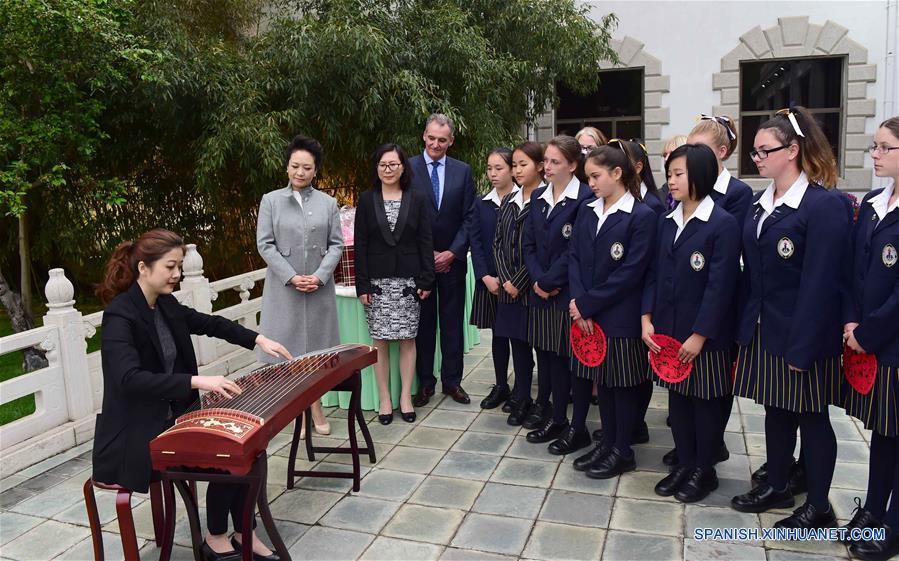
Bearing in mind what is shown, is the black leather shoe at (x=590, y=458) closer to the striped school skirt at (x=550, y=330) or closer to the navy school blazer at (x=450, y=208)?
the striped school skirt at (x=550, y=330)

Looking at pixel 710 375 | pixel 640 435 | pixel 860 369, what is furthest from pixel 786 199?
pixel 640 435

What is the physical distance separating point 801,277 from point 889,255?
0.28 metres

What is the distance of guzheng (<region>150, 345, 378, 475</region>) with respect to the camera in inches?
85.5

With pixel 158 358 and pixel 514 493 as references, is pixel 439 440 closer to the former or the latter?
pixel 514 493

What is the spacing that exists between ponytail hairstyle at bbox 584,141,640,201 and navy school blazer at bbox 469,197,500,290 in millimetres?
1029

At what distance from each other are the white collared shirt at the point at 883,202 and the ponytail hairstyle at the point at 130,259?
2.38 metres

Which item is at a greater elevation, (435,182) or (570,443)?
(435,182)

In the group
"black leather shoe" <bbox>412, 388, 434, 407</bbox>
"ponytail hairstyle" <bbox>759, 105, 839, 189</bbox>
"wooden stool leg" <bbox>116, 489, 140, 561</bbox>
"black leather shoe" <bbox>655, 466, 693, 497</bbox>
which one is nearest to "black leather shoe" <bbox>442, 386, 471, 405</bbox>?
"black leather shoe" <bbox>412, 388, 434, 407</bbox>

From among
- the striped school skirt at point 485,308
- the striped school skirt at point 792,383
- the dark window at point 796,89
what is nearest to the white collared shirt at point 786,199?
the striped school skirt at point 792,383

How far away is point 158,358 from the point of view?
2488mm

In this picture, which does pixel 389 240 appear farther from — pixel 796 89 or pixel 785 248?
pixel 796 89

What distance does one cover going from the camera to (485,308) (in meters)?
4.26

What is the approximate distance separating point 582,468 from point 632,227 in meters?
1.14

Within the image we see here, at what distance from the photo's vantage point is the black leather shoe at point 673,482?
311 cm
